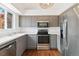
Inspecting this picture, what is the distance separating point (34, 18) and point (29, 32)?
908 mm

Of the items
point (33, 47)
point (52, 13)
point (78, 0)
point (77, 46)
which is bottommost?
point (33, 47)

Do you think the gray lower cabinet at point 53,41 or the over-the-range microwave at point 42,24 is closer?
the gray lower cabinet at point 53,41

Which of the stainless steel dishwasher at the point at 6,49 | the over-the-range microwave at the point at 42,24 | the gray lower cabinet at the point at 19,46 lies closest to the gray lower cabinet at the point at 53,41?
the over-the-range microwave at the point at 42,24

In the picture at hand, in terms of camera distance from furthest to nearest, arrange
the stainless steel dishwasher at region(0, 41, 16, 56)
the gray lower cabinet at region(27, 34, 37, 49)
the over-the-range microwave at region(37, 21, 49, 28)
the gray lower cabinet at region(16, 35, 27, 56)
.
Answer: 1. the over-the-range microwave at region(37, 21, 49, 28)
2. the gray lower cabinet at region(27, 34, 37, 49)
3. the gray lower cabinet at region(16, 35, 27, 56)
4. the stainless steel dishwasher at region(0, 41, 16, 56)

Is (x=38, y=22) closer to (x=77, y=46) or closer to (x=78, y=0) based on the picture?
(x=77, y=46)

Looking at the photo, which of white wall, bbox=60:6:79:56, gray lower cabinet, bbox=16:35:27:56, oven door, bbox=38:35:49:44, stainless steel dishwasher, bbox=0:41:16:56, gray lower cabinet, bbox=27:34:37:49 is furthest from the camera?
gray lower cabinet, bbox=27:34:37:49

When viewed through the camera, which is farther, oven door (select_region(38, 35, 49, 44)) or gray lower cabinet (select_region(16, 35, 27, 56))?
oven door (select_region(38, 35, 49, 44))

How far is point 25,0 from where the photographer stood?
5.25 feet

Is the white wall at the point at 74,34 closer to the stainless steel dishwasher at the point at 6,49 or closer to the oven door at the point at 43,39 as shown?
the stainless steel dishwasher at the point at 6,49

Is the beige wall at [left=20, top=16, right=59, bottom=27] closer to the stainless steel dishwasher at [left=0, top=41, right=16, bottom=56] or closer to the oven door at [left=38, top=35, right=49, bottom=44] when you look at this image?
the oven door at [left=38, top=35, right=49, bottom=44]

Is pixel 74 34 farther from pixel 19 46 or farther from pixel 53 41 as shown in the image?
pixel 53 41

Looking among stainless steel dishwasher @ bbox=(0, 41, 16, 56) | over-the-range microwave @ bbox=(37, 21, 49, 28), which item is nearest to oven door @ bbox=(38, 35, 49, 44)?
over-the-range microwave @ bbox=(37, 21, 49, 28)

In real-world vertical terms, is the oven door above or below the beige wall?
below

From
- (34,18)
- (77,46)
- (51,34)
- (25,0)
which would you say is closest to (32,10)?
(34,18)
